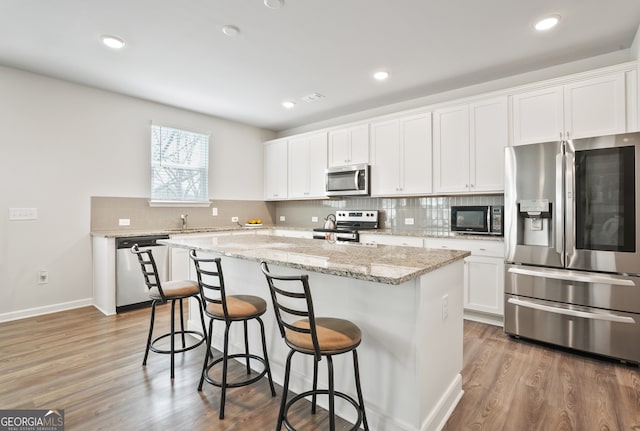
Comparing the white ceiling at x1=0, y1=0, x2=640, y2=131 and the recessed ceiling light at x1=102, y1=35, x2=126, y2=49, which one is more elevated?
the white ceiling at x1=0, y1=0, x2=640, y2=131

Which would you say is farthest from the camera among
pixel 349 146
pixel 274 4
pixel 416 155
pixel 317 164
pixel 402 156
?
pixel 317 164

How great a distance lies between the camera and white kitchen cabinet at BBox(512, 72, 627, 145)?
9.28ft

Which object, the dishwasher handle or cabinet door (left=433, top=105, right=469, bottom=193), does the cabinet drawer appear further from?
the dishwasher handle

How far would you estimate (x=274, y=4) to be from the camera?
238cm

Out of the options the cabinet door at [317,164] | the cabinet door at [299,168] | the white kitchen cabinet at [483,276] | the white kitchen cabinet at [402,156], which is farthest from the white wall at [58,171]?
the white kitchen cabinet at [483,276]

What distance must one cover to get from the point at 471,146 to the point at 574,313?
1.92 metres

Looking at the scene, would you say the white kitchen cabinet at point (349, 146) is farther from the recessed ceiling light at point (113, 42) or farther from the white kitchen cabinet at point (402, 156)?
the recessed ceiling light at point (113, 42)

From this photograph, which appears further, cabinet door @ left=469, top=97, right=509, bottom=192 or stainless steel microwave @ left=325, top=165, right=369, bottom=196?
stainless steel microwave @ left=325, top=165, right=369, bottom=196

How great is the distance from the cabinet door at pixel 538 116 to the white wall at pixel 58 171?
4.56 metres

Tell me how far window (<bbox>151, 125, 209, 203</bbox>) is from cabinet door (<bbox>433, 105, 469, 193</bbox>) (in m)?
3.49

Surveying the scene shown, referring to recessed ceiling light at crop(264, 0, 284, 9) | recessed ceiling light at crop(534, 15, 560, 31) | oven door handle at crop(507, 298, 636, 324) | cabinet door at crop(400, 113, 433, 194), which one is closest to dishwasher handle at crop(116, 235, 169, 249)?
recessed ceiling light at crop(264, 0, 284, 9)

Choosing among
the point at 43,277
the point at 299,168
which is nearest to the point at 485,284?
the point at 299,168

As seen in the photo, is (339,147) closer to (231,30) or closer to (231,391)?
(231,30)

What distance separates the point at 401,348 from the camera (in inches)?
63.2
